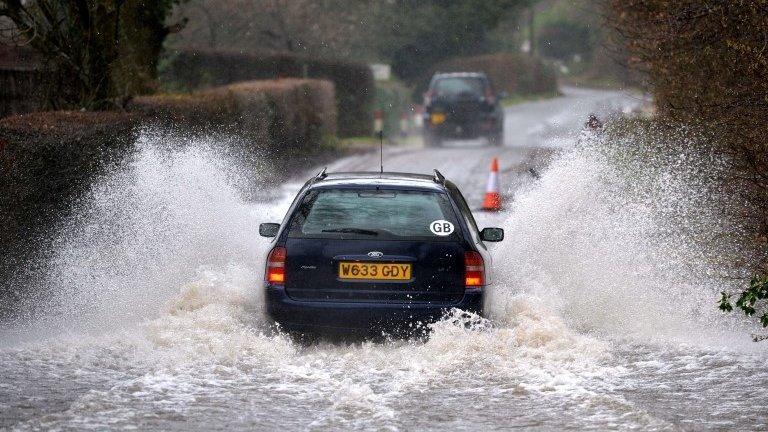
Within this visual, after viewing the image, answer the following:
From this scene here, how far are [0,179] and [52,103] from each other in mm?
7675

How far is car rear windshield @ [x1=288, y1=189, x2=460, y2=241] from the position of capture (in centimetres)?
939

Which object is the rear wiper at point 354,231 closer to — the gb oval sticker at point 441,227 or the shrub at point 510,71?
the gb oval sticker at point 441,227

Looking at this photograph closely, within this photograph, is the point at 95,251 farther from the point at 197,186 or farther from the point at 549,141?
the point at 549,141

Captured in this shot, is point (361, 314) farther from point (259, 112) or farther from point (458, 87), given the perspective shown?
point (458, 87)

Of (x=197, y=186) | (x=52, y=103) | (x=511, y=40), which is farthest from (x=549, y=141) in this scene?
(x=511, y=40)

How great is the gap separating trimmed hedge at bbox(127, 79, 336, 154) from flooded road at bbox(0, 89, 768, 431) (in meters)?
3.31

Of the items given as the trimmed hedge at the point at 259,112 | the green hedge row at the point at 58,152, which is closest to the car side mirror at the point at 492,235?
the green hedge row at the point at 58,152

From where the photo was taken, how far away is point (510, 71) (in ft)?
234

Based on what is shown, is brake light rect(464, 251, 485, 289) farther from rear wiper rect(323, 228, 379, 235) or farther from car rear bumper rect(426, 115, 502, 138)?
car rear bumper rect(426, 115, 502, 138)

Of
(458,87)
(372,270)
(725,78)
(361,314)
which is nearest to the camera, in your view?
(361,314)

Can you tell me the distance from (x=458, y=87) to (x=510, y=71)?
33617mm

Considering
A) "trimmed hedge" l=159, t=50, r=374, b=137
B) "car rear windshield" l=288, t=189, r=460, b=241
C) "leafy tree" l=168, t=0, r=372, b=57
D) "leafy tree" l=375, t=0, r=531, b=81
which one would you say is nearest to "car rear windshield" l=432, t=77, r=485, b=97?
"trimmed hedge" l=159, t=50, r=374, b=137

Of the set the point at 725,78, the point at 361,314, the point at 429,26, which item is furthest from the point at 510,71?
the point at 361,314

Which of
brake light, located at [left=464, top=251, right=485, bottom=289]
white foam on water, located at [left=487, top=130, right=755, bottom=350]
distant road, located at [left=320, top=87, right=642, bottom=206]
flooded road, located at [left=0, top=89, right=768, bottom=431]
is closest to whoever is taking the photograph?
flooded road, located at [left=0, top=89, right=768, bottom=431]
